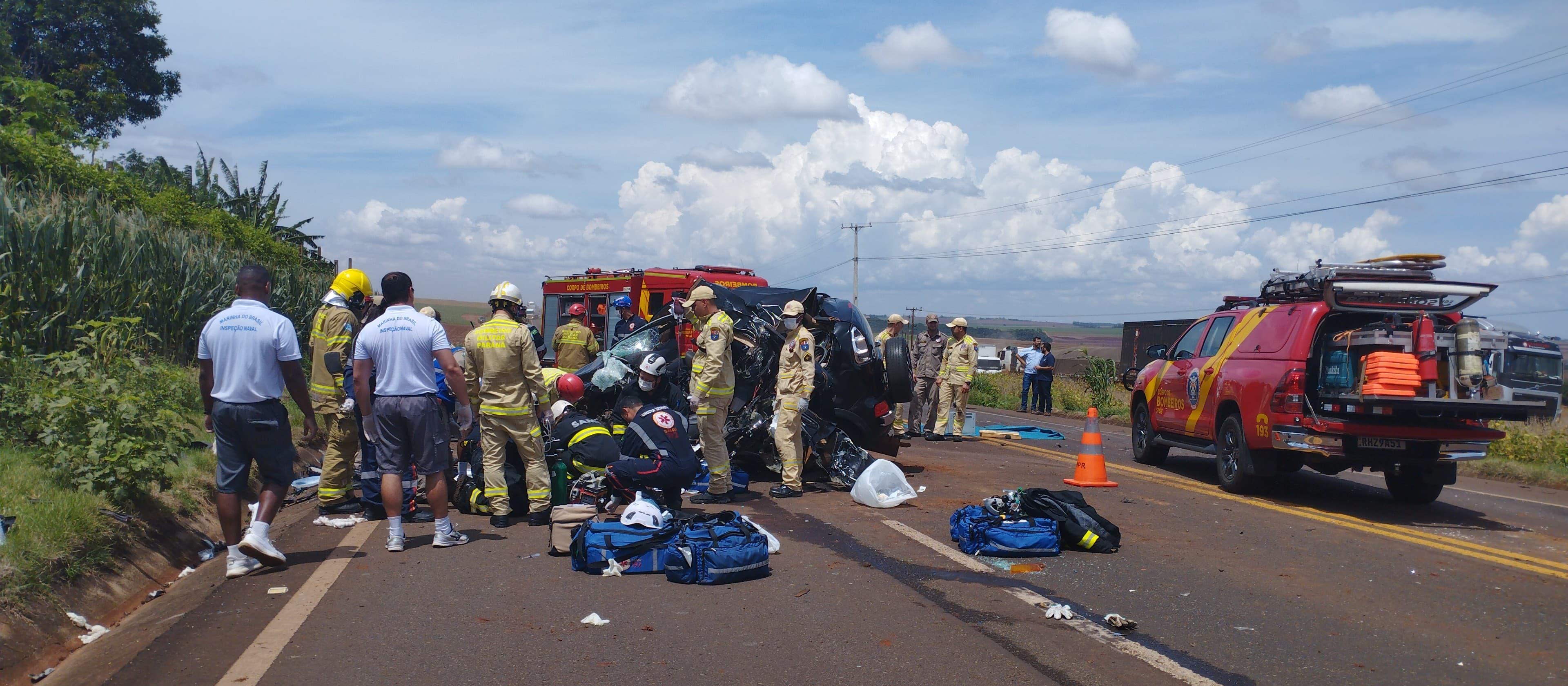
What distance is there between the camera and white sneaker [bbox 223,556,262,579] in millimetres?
6215

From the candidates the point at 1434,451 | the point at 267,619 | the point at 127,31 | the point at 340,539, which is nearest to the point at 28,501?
the point at 340,539

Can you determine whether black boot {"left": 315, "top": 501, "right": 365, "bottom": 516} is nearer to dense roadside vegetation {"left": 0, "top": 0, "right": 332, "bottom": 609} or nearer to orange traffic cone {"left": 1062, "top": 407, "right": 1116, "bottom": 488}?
dense roadside vegetation {"left": 0, "top": 0, "right": 332, "bottom": 609}

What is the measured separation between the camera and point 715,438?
→ 928 centimetres

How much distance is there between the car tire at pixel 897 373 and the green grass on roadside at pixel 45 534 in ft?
23.2

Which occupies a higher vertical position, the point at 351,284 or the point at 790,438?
the point at 351,284

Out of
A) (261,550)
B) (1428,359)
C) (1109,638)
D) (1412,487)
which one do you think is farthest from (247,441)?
(1412,487)

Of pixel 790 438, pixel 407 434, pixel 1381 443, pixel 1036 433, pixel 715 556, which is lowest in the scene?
pixel 1036 433

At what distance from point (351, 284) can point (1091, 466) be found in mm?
7331

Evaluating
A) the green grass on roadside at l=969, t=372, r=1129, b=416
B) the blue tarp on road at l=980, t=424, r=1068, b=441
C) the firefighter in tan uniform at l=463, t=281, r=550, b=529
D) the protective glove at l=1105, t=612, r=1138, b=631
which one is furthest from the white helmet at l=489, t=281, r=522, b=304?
the green grass on roadside at l=969, t=372, r=1129, b=416

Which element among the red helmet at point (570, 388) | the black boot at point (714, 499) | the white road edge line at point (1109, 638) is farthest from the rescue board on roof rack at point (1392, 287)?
the red helmet at point (570, 388)

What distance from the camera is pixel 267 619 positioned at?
17.4 feet

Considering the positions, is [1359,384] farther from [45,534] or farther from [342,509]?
[45,534]

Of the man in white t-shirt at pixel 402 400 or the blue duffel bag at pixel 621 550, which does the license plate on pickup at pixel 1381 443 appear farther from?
the man in white t-shirt at pixel 402 400

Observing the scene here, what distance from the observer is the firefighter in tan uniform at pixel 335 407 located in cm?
827
